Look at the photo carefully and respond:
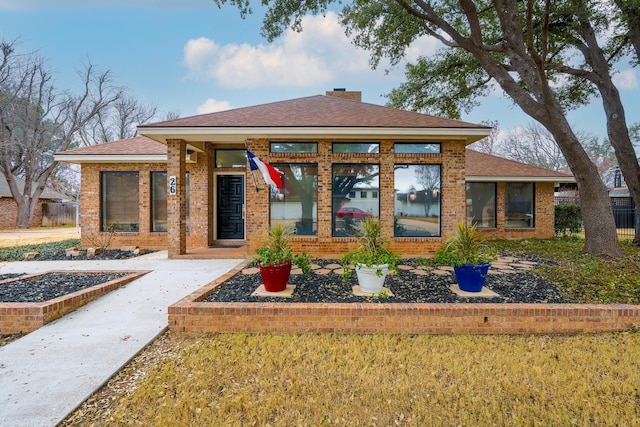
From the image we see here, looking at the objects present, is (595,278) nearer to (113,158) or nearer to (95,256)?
(95,256)

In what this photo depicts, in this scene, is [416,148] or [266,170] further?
[416,148]

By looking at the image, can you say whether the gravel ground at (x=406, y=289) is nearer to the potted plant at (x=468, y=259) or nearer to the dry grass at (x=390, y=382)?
the potted plant at (x=468, y=259)

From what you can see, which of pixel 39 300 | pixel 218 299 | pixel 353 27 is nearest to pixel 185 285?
pixel 218 299

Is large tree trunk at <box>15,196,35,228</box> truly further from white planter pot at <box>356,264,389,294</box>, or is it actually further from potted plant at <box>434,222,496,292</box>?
potted plant at <box>434,222,496,292</box>

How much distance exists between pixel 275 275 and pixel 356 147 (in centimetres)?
437

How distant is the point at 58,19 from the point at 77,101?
37.3ft

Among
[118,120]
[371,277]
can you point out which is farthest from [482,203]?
[118,120]

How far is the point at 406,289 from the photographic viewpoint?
15.1 ft

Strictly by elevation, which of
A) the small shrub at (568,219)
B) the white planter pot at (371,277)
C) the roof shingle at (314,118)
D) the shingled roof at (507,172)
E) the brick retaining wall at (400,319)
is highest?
the roof shingle at (314,118)

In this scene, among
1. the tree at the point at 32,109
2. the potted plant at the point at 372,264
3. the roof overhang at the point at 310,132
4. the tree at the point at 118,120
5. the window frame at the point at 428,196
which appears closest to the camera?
the potted plant at the point at 372,264

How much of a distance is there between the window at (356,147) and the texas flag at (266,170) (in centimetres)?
166

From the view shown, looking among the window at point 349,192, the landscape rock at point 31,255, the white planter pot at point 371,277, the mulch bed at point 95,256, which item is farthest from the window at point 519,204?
the landscape rock at point 31,255

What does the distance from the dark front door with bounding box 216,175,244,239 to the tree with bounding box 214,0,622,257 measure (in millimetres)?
4364

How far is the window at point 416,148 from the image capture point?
7.53m
